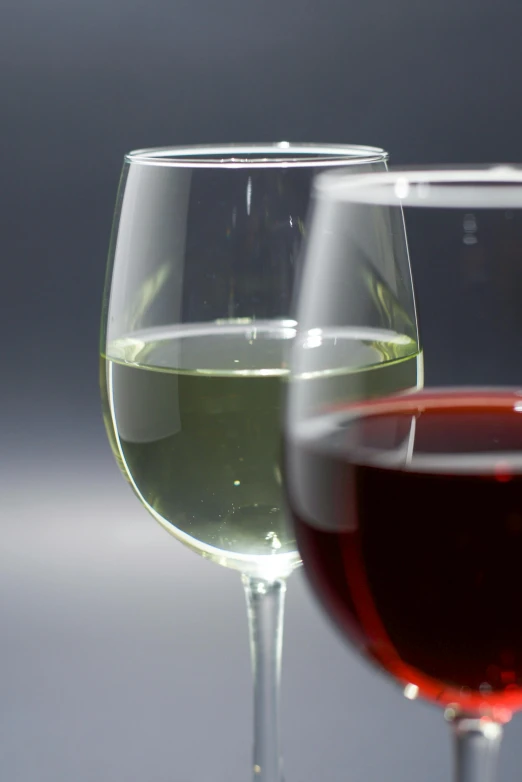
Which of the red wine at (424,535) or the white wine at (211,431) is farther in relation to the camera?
the white wine at (211,431)

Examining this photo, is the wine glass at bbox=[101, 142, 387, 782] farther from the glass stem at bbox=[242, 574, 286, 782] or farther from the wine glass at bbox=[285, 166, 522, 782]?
the wine glass at bbox=[285, 166, 522, 782]

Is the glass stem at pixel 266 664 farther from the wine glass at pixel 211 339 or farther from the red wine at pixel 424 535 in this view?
the red wine at pixel 424 535

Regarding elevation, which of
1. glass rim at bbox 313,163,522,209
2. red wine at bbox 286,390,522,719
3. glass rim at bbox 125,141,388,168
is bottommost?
red wine at bbox 286,390,522,719

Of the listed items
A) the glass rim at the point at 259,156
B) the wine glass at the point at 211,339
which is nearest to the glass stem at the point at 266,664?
the wine glass at the point at 211,339

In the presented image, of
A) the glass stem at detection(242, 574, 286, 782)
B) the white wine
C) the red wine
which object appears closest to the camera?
the red wine

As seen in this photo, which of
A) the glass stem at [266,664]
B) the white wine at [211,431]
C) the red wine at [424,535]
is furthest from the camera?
the glass stem at [266,664]

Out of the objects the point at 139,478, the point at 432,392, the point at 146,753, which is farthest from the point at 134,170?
the point at 146,753

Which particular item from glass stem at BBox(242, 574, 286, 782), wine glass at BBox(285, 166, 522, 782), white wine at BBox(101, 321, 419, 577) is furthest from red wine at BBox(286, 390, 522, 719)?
glass stem at BBox(242, 574, 286, 782)
